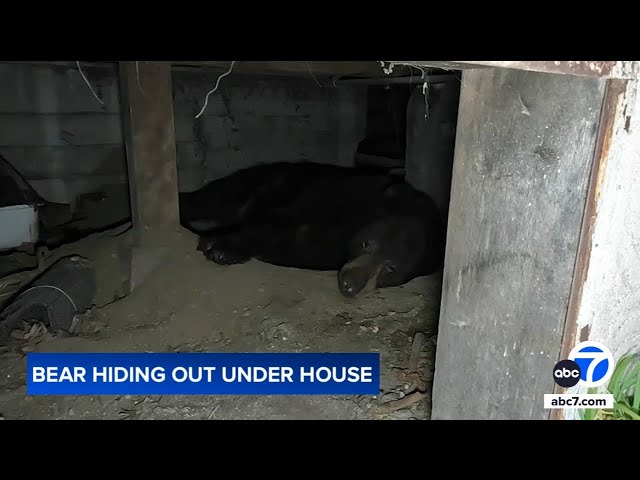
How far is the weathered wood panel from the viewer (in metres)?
1.25

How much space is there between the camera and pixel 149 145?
305 centimetres

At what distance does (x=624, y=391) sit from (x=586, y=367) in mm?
314

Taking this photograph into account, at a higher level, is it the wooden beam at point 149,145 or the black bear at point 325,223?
the wooden beam at point 149,145

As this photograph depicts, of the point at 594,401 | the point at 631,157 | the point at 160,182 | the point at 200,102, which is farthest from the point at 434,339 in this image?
the point at 200,102

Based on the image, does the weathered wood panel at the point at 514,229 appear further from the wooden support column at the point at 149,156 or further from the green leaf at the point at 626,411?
the wooden support column at the point at 149,156

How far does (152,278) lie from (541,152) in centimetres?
234

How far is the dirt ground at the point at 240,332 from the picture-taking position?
2086 mm

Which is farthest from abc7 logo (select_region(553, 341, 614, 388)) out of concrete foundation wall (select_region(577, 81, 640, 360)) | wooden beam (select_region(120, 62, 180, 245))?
wooden beam (select_region(120, 62, 180, 245))

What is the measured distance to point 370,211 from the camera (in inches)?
162

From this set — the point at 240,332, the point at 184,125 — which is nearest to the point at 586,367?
the point at 240,332

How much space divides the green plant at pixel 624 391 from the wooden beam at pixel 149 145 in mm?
2518

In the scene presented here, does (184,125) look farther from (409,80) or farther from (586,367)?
(586,367)

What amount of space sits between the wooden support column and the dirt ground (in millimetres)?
119

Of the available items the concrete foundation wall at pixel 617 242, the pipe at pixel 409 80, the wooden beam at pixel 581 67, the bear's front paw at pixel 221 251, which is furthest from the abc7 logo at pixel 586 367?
the bear's front paw at pixel 221 251
